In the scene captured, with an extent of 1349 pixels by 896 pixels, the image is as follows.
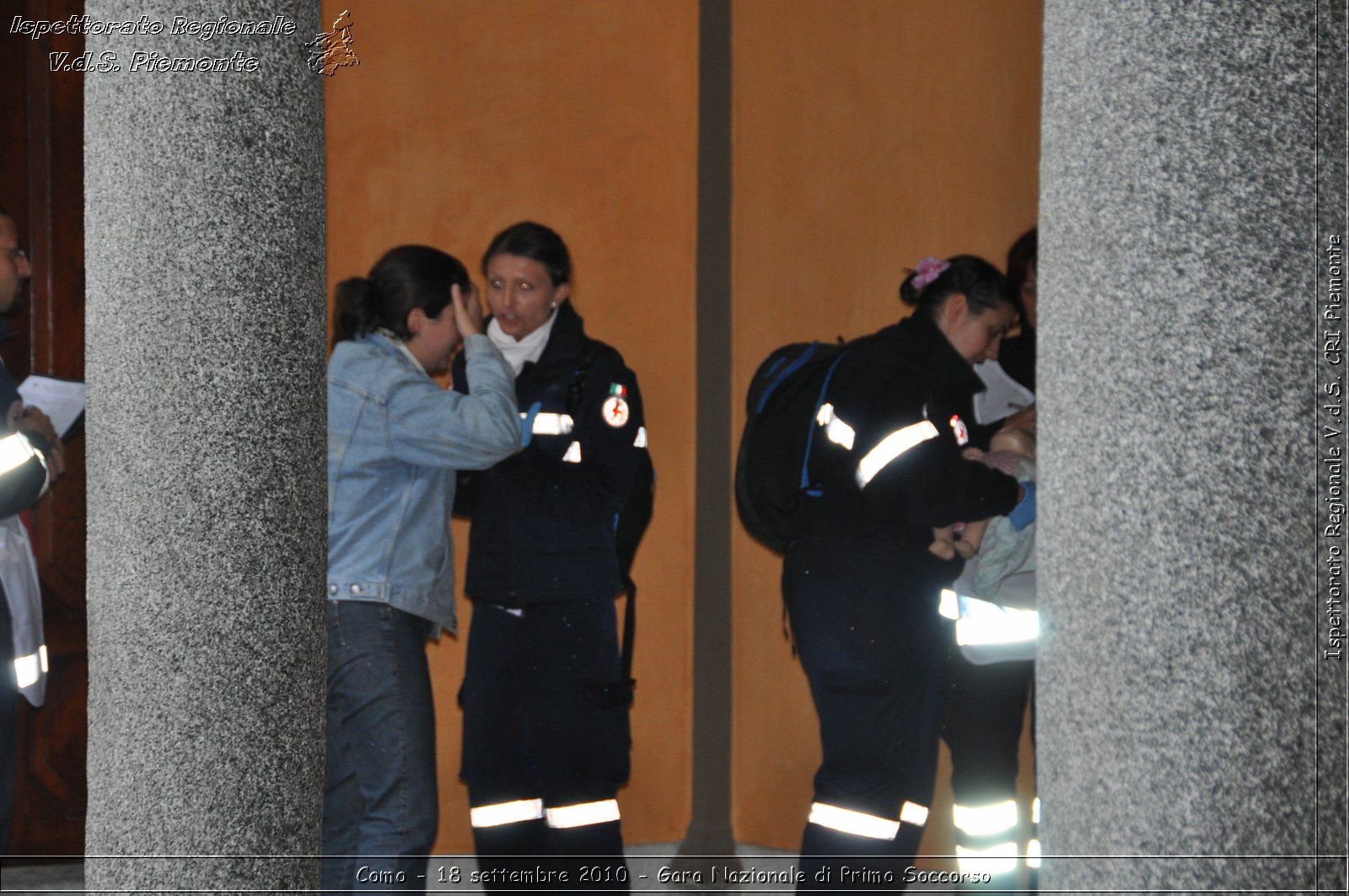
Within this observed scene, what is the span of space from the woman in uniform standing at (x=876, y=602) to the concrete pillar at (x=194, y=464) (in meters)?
1.76

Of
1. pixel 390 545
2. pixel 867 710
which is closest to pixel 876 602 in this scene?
pixel 867 710

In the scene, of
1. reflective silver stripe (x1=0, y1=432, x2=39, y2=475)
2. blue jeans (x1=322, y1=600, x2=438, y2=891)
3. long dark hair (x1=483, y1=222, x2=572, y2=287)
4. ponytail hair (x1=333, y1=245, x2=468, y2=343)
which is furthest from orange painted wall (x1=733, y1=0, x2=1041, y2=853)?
reflective silver stripe (x1=0, y1=432, x2=39, y2=475)

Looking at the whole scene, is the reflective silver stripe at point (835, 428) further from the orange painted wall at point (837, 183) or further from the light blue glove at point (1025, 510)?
the orange painted wall at point (837, 183)

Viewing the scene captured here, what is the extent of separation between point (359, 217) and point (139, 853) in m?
3.67

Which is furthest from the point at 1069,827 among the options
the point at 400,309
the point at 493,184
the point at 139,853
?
the point at 493,184

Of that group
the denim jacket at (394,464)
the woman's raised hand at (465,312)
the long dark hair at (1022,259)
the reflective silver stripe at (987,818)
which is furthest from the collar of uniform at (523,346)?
the reflective silver stripe at (987,818)

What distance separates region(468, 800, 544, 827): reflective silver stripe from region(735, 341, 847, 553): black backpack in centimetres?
109

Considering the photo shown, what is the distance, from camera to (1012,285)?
165 inches

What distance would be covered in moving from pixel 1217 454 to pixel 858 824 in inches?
82.7

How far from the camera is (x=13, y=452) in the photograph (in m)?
3.41

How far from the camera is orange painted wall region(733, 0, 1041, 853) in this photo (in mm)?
5199

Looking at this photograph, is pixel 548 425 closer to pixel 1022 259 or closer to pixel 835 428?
pixel 835 428

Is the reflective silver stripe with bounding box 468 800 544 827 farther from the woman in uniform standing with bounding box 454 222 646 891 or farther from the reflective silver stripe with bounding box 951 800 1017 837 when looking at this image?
the reflective silver stripe with bounding box 951 800 1017 837

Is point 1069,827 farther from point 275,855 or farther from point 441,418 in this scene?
point 441,418
